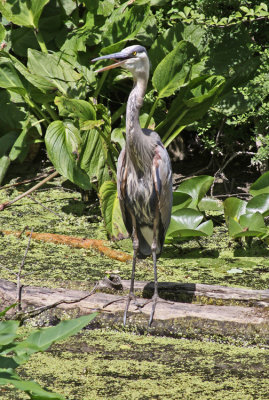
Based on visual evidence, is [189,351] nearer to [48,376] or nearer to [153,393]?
[153,393]

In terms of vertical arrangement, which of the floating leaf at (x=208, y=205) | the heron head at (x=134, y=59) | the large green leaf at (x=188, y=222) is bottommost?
the floating leaf at (x=208, y=205)

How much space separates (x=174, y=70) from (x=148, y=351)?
211cm

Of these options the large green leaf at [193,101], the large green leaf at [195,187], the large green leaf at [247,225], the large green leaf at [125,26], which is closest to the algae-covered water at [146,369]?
the large green leaf at [247,225]

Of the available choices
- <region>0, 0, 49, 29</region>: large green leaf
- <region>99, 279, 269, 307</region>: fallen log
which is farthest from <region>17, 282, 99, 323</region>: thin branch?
<region>0, 0, 49, 29</region>: large green leaf

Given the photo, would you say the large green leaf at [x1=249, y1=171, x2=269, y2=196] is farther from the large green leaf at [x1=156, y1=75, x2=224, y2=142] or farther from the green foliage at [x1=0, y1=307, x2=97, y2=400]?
the green foliage at [x1=0, y1=307, x2=97, y2=400]

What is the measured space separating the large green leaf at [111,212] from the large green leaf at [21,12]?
140 cm

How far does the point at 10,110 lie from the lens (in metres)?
5.08

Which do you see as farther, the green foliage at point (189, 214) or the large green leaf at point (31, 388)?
the green foliage at point (189, 214)

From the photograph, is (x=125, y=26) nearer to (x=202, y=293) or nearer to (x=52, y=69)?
(x=52, y=69)

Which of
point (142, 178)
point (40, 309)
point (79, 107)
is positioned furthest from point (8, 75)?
point (40, 309)

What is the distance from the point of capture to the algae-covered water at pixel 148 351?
2248 millimetres

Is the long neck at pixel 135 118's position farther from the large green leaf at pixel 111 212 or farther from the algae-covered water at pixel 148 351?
the large green leaf at pixel 111 212

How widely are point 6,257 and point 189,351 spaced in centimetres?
160

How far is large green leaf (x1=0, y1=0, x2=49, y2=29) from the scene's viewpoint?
450cm
